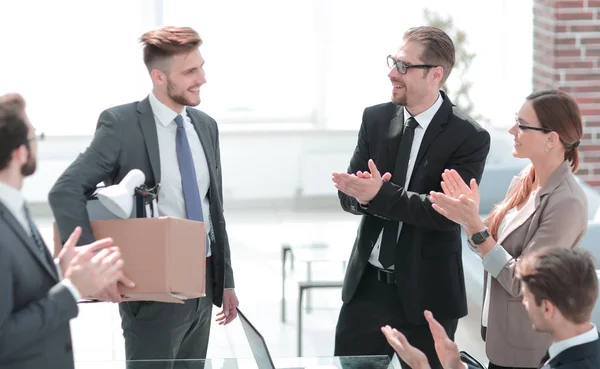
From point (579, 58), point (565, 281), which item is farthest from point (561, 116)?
point (579, 58)

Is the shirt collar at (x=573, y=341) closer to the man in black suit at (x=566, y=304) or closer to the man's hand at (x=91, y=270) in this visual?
the man in black suit at (x=566, y=304)

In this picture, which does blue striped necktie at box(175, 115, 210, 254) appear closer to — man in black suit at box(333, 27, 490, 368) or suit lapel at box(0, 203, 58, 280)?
man in black suit at box(333, 27, 490, 368)

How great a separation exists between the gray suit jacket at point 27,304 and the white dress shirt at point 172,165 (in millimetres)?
766

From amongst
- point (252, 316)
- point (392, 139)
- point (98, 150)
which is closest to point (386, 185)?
point (392, 139)

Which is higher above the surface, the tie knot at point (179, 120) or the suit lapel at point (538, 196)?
the tie knot at point (179, 120)

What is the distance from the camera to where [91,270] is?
2404 millimetres

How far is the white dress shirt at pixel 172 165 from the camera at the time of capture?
3.14 meters

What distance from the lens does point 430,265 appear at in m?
3.43

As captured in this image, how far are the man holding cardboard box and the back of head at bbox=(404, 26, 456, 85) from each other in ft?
2.65

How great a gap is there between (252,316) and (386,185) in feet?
8.49

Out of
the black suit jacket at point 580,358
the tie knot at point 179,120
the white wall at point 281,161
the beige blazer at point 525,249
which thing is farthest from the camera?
the white wall at point 281,161

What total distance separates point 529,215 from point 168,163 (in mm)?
1193

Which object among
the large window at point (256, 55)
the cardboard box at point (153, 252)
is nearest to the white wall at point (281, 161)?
the large window at point (256, 55)

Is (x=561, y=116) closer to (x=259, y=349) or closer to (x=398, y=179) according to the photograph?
(x=398, y=179)
